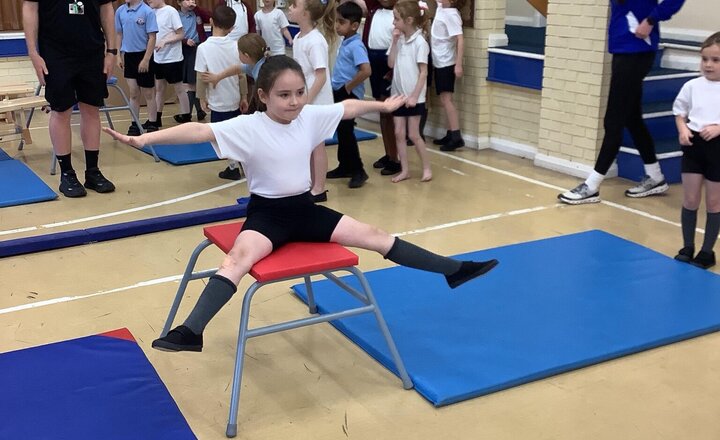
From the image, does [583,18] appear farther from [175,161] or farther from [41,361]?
[41,361]

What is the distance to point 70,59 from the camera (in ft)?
17.4

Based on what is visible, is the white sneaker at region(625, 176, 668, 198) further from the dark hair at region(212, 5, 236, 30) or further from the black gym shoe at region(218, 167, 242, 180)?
the dark hair at region(212, 5, 236, 30)

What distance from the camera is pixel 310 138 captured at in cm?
314

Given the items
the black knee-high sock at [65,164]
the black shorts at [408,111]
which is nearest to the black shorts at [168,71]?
the black knee-high sock at [65,164]

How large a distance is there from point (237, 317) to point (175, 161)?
10.5 ft

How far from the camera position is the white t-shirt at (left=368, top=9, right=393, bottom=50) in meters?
6.21

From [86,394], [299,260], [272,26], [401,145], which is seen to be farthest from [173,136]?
[272,26]

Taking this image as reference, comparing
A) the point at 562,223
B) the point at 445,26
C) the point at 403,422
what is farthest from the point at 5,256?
the point at 445,26

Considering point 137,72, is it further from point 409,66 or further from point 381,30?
point 409,66

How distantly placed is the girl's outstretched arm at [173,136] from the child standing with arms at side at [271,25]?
192 inches

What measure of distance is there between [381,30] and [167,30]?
88.0 inches

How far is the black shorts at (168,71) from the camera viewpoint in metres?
7.42

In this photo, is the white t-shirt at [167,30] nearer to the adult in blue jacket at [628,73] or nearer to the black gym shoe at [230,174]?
the black gym shoe at [230,174]

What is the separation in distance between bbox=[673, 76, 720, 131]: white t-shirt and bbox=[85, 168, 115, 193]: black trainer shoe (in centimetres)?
387
